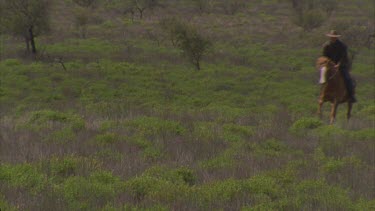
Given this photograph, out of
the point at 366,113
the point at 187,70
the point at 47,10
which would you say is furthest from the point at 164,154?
the point at 47,10

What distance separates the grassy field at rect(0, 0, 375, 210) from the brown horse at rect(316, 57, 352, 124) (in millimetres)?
752

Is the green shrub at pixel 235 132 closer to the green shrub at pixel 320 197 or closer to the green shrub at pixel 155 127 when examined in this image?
the green shrub at pixel 155 127

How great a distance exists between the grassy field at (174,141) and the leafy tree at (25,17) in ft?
6.58

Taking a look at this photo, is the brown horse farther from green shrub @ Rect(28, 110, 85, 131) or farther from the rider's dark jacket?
green shrub @ Rect(28, 110, 85, 131)

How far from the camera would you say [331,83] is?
1658cm

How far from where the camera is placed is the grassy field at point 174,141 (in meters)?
6.95

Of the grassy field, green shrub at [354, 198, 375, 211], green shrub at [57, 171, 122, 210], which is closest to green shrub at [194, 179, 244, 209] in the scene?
the grassy field

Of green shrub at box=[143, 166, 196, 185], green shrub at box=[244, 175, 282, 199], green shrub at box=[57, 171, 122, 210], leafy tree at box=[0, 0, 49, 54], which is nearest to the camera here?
green shrub at box=[57, 171, 122, 210]

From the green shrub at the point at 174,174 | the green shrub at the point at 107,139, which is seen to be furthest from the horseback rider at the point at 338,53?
the green shrub at the point at 174,174

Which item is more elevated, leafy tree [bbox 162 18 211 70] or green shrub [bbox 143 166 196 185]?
green shrub [bbox 143 166 196 185]

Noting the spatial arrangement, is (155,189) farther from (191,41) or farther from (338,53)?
(191,41)

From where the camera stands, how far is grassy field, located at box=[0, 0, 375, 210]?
274 inches

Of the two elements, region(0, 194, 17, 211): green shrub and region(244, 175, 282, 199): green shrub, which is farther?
region(244, 175, 282, 199): green shrub

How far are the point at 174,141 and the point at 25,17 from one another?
25340mm
